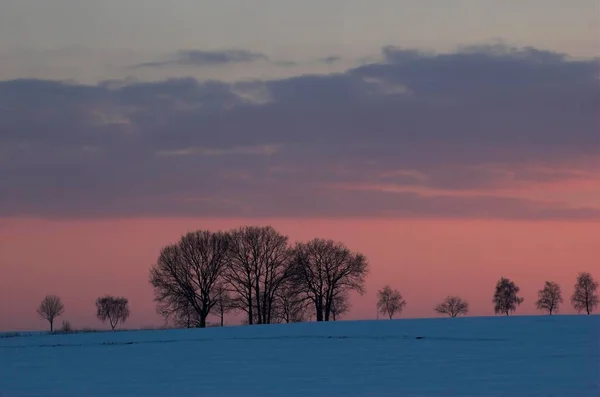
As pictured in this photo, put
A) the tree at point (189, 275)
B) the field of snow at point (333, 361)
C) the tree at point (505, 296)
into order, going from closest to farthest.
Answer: the field of snow at point (333, 361) → the tree at point (189, 275) → the tree at point (505, 296)

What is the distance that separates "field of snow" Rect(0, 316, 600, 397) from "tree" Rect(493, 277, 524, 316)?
100304mm

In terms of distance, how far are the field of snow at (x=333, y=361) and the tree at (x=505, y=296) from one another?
329ft

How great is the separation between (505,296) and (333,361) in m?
119

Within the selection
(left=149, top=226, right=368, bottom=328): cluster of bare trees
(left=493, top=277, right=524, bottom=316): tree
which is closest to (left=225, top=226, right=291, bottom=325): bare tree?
(left=149, top=226, right=368, bottom=328): cluster of bare trees

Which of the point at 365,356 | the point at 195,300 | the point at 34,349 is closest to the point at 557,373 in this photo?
the point at 365,356

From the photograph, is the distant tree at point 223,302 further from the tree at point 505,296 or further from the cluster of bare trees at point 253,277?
the tree at point 505,296

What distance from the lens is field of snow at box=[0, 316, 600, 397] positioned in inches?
1288

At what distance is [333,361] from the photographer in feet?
133

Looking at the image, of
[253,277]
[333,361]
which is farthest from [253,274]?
[333,361]

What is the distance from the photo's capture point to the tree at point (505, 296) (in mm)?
153875

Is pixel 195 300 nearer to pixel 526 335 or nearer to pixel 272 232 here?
pixel 272 232

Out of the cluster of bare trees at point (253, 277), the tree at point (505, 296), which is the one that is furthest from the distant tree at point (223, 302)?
the tree at point (505, 296)

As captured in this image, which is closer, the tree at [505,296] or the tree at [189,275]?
the tree at [189,275]

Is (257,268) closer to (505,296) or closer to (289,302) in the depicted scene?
(289,302)
